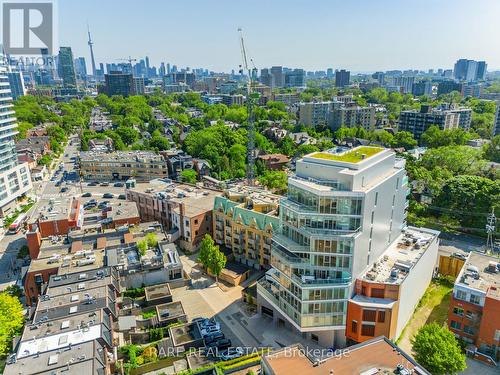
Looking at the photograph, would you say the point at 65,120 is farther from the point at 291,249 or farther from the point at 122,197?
the point at 291,249

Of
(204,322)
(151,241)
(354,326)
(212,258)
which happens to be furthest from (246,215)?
(354,326)

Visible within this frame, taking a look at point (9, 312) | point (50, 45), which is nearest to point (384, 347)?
point (9, 312)

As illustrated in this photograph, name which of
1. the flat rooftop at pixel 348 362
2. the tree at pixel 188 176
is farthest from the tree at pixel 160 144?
the flat rooftop at pixel 348 362

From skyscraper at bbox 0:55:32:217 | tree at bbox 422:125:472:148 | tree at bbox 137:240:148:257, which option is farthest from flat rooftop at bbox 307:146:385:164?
tree at bbox 422:125:472:148

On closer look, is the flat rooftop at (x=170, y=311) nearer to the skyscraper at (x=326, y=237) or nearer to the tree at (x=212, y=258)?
the tree at (x=212, y=258)

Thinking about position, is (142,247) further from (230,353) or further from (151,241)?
(230,353)

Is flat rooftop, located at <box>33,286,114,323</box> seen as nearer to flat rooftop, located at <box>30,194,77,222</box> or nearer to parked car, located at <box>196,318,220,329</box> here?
parked car, located at <box>196,318,220,329</box>
